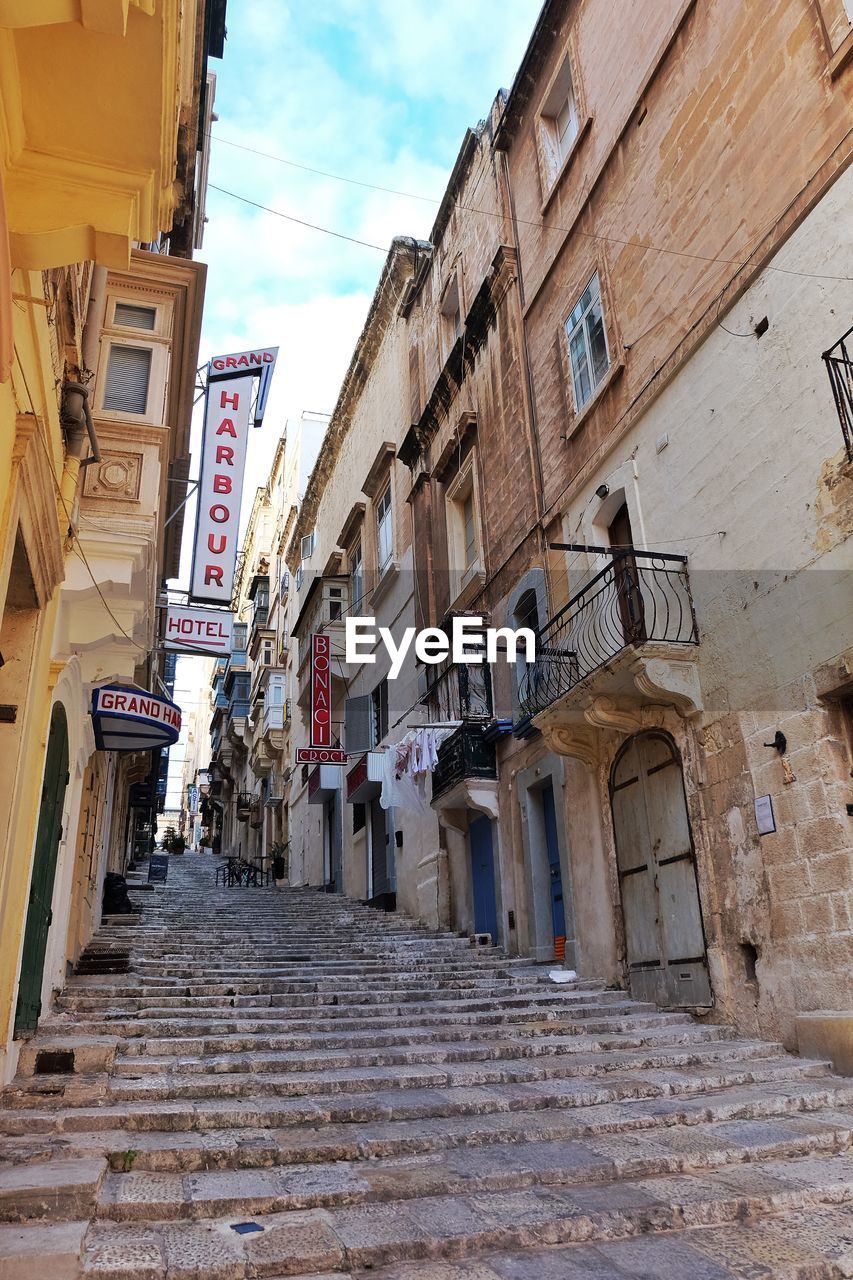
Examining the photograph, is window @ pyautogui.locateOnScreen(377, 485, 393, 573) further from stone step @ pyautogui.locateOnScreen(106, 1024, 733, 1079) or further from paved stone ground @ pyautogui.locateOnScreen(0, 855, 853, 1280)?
stone step @ pyautogui.locateOnScreen(106, 1024, 733, 1079)

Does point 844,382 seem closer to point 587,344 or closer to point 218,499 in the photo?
point 587,344

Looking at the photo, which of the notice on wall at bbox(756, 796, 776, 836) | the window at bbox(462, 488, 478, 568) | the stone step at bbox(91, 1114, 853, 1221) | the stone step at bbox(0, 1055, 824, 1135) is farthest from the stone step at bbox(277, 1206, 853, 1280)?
the window at bbox(462, 488, 478, 568)

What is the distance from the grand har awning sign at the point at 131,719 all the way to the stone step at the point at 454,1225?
5630 mm

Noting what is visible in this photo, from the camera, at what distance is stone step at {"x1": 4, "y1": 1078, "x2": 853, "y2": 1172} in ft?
15.7

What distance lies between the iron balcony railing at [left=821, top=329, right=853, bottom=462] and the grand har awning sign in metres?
6.77

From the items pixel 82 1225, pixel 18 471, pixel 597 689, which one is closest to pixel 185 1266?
pixel 82 1225

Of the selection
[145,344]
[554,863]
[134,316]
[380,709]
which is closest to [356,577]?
[380,709]

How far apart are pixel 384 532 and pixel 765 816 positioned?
1580 cm

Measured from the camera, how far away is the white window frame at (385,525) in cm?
2189

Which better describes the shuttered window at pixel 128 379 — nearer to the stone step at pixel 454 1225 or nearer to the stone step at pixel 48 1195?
the stone step at pixel 48 1195

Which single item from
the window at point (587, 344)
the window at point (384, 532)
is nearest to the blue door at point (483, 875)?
the window at point (587, 344)

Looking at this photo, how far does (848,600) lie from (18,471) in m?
6.19

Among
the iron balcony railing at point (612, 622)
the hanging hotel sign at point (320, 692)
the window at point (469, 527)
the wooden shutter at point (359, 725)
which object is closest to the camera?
the iron balcony railing at point (612, 622)

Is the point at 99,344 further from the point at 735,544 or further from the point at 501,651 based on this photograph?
the point at 501,651
